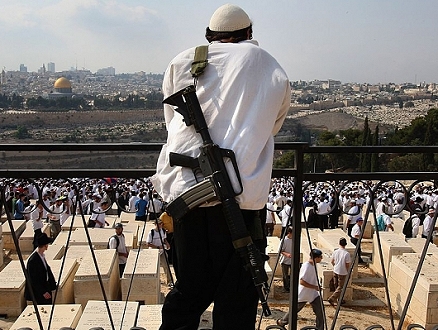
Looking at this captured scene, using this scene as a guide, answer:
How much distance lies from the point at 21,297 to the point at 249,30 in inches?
319

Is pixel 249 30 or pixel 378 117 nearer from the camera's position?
pixel 249 30

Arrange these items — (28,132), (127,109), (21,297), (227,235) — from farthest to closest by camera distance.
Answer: (127,109)
(28,132)
(21,297)
(227,235)

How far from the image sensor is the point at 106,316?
7.10 m

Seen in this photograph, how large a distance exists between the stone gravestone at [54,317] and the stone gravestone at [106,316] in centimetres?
19

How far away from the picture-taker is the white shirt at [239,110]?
1.83m

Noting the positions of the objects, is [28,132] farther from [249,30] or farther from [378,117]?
[249,30]

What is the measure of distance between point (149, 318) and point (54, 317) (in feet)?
4.49

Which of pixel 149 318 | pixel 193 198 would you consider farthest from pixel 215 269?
pixel 149 318

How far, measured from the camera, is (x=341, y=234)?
13164 millimetres

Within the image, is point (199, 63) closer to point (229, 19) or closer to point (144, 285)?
point (229, 19)

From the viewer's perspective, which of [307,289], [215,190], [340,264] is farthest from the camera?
[340,264]

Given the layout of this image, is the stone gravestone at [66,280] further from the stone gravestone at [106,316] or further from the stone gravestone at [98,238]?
the stone gravestone at [98,238]

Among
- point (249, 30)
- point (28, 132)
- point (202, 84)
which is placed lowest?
point (28, 132)

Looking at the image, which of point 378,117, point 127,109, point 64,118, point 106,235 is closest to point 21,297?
point 106,235
